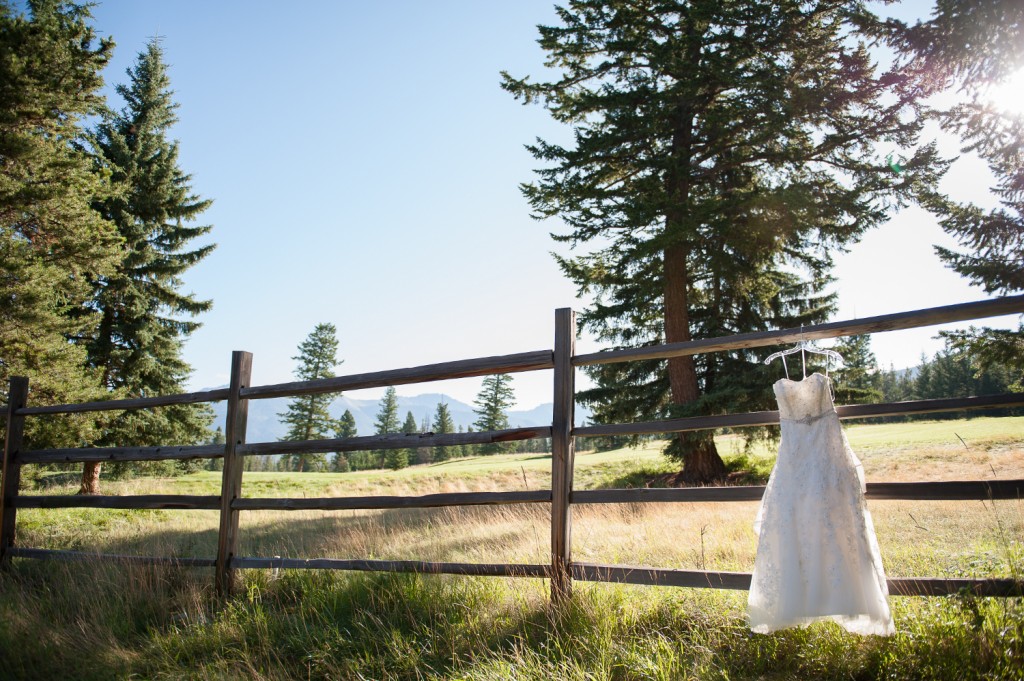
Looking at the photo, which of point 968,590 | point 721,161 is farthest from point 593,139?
point 968,590

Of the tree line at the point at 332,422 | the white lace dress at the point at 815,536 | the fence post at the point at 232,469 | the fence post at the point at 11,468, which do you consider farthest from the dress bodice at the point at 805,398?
the tree line at the point at 332,422

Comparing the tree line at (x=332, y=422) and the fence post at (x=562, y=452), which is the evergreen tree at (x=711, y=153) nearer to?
the fence post at (x=562, y=452)

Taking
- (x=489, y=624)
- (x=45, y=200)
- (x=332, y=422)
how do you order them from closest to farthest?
(x=489, y=624), (x=45, y=200), (x=332, y=422)

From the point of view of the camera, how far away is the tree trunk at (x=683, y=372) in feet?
49.9

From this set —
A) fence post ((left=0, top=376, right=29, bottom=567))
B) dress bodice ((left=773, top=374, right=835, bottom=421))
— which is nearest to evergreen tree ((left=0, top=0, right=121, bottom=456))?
fence post ((left=0, top=376, right=29, bottom=567))

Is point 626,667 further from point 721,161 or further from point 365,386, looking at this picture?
point 721,161

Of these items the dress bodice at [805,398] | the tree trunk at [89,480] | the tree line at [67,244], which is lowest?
the tree trunk at [89,480]

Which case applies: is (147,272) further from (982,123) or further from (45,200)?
(982,123)

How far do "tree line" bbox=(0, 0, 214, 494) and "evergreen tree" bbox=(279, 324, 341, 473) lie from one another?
38.8 m

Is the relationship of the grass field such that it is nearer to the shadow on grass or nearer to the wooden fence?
the wooden fence

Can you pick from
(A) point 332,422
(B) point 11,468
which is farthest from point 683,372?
(A) point 332,422

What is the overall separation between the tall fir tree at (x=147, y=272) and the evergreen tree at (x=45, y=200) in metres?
4.30

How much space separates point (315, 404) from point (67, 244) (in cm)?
5061

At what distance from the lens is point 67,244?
13.7 metres
